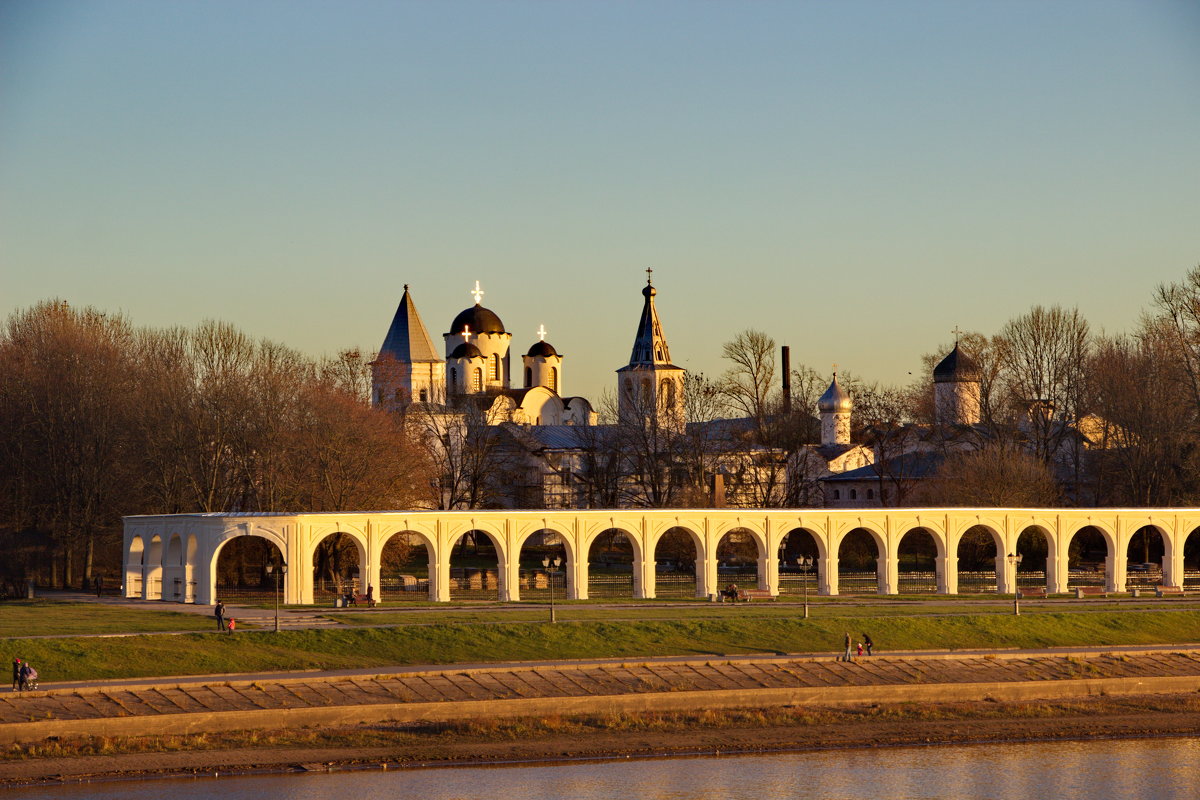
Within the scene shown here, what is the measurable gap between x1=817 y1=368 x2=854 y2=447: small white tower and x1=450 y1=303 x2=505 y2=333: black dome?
929 inches

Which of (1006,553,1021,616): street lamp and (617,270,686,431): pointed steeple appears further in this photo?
(617,270,686,431): pointed steeple

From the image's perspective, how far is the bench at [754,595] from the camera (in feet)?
171

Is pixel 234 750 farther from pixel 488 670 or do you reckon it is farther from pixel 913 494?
pixel 913 494

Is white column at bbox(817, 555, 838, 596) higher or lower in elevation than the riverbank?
higher

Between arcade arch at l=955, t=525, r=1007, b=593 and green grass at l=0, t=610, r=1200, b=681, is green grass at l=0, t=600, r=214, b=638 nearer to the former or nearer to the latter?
green grass at l=0, t=610, r=1200, b=681

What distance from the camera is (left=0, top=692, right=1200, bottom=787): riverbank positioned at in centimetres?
3045

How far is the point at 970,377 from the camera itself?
88.1 m

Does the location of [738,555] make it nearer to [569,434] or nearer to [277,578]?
[569,434]

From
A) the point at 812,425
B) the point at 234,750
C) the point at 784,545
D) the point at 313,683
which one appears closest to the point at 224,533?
the point at 313,683

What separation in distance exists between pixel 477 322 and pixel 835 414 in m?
25.7

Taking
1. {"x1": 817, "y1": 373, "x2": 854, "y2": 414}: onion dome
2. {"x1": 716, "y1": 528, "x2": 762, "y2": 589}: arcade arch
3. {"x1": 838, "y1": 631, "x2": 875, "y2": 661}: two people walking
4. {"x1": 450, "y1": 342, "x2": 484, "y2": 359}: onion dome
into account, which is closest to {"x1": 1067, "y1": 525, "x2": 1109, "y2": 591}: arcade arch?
{"x1": 716, "y1": 528, "x2": 762, "y2": 589}: arcade arch

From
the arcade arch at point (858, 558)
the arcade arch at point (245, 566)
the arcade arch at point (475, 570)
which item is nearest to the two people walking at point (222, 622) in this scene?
the arcade arch at point (475, 570)

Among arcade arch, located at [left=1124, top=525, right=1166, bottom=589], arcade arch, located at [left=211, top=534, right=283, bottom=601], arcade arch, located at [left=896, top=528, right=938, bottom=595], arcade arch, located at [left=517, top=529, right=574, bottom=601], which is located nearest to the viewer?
arcade arch, located at [left=517, top=529, right=574, bottom=601]

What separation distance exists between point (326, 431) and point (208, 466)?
15.2ft
